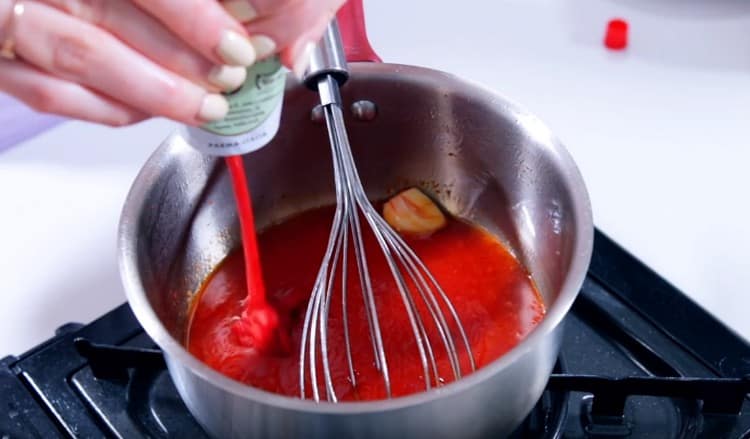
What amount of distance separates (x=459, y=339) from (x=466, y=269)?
0.24 feet

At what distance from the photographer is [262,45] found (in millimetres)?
398

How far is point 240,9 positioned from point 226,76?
32mm

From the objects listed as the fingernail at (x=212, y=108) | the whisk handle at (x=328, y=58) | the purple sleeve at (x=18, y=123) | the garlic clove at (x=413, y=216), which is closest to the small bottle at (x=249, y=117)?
the fingernail at (x=212, y=108)

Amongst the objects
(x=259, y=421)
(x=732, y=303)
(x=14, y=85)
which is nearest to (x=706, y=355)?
(x=732, y=303)

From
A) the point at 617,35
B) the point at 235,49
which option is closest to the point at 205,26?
the point at 235,49

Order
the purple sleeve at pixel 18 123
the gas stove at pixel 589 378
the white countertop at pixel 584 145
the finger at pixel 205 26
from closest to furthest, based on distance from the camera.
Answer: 1. the finger at pixel 205 26
2. the gas stove at pixel 589 378
3. the white countertop at pixel 584 145
4. the purple sleeve at pixel 18 123

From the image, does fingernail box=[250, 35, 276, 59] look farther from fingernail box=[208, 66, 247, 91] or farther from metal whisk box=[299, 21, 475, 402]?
metal whisk box=[299, 21, 475, 402]

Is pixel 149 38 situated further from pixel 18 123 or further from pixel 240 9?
pixel 18 123

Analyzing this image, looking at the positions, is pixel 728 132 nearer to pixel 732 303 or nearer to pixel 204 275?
pixel 732 303

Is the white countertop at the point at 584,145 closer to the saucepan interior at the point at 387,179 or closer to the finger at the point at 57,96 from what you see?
the saucepan interior at the point at 387,179

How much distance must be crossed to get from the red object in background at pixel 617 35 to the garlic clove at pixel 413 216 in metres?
0.29

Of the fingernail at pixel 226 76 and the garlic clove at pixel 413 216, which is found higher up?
the fingernail at pixel 226 76

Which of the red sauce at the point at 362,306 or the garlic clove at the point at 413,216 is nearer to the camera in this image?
the red sauce at the point at 362,306

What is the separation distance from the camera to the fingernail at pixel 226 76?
0.40 meters
